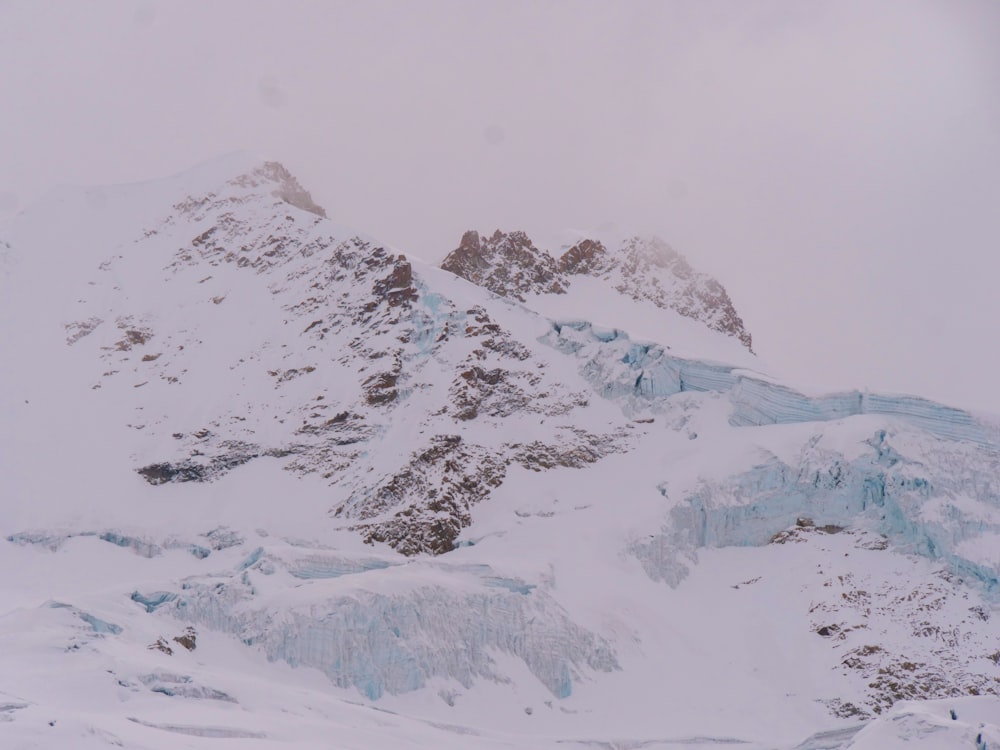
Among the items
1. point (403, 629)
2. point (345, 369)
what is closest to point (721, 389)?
point (345, 369)

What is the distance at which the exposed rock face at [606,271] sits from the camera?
155m

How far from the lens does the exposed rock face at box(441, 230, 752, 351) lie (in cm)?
15538

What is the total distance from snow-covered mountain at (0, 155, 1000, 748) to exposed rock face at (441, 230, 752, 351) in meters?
0.67

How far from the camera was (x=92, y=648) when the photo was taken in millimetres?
77562

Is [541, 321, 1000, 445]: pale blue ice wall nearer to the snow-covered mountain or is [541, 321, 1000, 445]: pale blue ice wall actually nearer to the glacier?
the snow-covered mountain

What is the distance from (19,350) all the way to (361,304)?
40.5 meters

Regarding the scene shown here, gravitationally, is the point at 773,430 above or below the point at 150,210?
below

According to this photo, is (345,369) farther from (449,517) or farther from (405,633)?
(405,633)

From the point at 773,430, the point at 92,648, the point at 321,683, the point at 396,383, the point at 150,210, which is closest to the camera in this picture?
the point at 92,648

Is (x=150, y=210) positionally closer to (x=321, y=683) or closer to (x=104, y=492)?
(x=104, y=492)

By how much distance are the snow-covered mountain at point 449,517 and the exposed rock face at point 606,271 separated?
2.20 feet

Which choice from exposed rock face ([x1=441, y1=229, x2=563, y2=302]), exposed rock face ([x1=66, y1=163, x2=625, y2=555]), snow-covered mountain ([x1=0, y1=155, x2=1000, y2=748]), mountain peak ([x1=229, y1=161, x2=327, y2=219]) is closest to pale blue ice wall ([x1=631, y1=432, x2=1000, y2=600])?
snow-covered mountain ([x1=0, y1=155, x2=1000, y2=748])

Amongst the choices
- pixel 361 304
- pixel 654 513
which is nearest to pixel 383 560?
pixel 654 513

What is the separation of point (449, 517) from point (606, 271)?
62.4 metres
